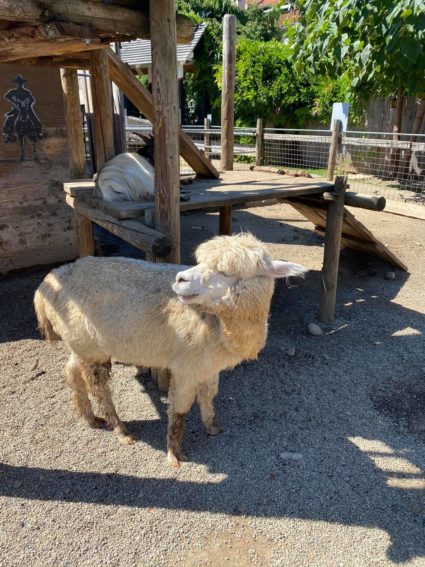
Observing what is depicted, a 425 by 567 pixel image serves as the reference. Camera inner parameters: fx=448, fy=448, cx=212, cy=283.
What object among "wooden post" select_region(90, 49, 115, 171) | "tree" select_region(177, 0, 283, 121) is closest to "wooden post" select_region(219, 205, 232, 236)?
"wooden post" select_region(90, 49, 115, 171)

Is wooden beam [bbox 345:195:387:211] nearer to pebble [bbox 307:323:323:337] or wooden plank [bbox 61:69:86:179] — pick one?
pebble [bbox 307:323:323:337]

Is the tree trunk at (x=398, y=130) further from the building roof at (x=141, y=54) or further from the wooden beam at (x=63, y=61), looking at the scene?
the wooden beam at (x=63, y=61)

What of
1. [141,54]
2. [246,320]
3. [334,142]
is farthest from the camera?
[141,54]

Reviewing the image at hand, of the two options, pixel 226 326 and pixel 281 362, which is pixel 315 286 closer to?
pixel 281 362

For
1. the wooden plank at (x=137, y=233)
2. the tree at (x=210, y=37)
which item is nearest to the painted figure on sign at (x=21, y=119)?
the wooden plank at (x=137, y=233)

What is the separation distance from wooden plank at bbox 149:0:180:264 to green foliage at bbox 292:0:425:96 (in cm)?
527

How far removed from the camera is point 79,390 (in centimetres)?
343

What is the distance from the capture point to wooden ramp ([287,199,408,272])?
5.75 metres

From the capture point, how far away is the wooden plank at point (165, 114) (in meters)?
3.20

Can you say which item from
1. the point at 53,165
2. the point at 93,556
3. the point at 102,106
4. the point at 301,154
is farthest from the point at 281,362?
the point at 301,154

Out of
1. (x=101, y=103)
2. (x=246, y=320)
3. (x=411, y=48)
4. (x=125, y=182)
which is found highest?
(x=411, y=48)

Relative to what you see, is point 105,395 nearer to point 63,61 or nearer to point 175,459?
point 175,459

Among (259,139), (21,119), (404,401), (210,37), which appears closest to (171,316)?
(404,401)

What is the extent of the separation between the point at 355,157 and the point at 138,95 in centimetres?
1036
